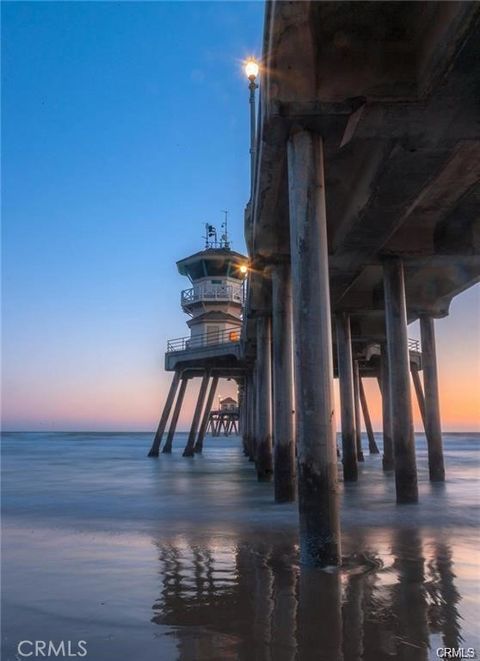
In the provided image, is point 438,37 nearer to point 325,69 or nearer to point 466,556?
point 325,69

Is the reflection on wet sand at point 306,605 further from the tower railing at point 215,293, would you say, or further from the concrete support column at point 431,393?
the tower railing at point 215,293

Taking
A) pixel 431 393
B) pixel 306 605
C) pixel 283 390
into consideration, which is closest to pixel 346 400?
pixel 431 393

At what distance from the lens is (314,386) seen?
5801mm

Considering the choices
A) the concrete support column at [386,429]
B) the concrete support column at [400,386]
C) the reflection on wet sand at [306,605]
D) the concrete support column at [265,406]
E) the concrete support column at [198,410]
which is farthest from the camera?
the concrete support column at [198,410]

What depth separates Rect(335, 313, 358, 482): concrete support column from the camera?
15578mm

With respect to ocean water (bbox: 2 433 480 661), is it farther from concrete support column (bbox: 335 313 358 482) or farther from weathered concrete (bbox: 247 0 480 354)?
concrete support column (bbox: 335 313 358 482)

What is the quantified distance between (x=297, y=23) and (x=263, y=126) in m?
1.19

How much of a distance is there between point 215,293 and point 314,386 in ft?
97.1

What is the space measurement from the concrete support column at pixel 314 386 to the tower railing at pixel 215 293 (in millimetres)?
28737

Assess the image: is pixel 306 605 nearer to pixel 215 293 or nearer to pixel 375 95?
pixel 375 95

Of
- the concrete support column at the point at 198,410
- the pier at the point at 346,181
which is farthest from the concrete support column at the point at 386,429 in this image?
the concrete support column at the point at 198,410

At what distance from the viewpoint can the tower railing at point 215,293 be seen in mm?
34969

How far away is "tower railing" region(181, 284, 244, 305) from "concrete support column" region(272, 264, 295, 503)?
2345 cm

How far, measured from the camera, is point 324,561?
5656 millimetres
